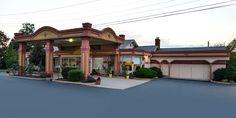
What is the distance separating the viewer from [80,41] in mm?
24812

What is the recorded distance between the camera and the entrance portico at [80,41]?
62.0 ft

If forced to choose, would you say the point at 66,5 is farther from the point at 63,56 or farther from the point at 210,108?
the point at 210,108

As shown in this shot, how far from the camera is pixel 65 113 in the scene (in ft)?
24.8

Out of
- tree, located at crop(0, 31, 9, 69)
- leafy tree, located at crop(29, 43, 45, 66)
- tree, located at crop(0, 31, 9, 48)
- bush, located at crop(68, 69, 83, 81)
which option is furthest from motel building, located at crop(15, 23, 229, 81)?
tree, located at crop(0, 31, 9, 48)

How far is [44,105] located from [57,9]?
754 inches

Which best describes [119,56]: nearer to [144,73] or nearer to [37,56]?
[144,73]

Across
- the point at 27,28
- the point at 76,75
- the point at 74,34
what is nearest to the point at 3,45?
the point at 27,28

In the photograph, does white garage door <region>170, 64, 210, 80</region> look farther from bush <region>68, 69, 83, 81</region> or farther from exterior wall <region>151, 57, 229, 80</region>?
bush <region>68, 69, 83, 81</region>

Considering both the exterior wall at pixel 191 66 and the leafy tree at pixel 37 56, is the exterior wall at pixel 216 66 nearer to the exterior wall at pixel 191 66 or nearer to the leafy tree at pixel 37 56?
the exterior wall at pixel 191 66

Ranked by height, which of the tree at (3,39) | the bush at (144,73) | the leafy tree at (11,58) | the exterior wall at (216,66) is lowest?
the bush at (144,73)

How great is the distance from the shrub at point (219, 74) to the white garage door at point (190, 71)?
1.96m

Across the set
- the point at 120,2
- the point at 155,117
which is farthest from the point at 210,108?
the point at 120,2

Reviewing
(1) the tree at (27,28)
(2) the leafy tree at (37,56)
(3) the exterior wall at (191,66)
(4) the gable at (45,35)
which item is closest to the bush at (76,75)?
(4) the gable at (45,35)

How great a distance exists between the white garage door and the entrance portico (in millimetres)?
8393
